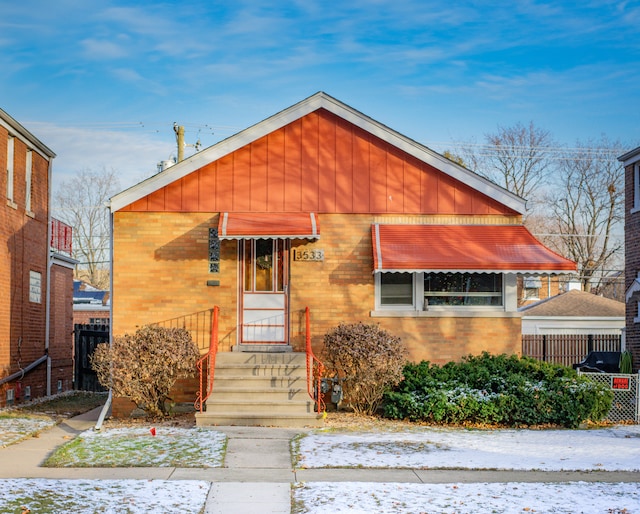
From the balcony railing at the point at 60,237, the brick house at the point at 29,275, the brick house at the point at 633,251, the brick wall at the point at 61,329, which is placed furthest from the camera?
the balcony railing at the point at 60,237

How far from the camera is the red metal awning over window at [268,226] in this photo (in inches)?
591

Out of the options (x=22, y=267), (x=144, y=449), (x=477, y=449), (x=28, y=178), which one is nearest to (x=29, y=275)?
(x=22, y=267)

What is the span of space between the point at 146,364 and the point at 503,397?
6.06 meters

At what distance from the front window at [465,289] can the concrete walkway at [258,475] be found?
5.98 m

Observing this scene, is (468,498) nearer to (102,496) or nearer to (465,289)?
(102,496)

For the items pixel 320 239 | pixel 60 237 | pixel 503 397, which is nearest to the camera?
pixel 503 397

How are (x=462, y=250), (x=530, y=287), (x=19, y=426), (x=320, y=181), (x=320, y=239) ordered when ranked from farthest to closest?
(x=530, y=287) < (x=320, y=181) < (x=320, y=239) < (x=462, y=250) < (x=19, y=426)

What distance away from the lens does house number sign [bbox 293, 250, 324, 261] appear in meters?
16.0

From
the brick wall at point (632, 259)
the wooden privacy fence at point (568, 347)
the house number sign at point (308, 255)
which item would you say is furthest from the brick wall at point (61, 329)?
the brick wall at point (632, 259)

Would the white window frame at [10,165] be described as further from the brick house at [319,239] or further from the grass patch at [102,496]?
the grass patch at [102,496]

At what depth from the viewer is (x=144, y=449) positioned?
11.1 m

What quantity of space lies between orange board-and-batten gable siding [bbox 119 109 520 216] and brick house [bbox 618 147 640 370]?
14.0 feet

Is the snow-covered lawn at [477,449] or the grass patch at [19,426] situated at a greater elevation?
the snow-covered lawn at [477,449]

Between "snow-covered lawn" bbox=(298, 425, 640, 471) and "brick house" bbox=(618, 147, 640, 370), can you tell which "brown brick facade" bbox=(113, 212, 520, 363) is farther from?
"brick house" bbox=(618, 147, 640, 370)
